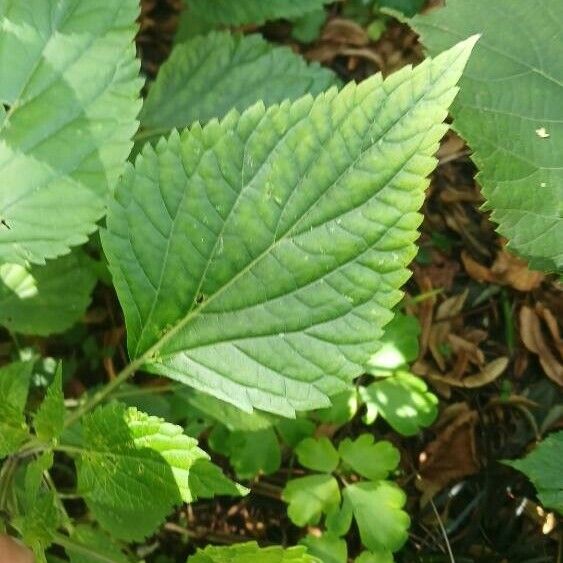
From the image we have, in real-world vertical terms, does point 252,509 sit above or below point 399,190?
below

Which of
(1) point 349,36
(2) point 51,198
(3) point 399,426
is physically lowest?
(3) point 399,426

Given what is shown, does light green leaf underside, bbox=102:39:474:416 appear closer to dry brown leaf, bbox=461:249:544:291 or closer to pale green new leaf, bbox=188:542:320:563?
pale green new leaf, bbox=188:542:320:563

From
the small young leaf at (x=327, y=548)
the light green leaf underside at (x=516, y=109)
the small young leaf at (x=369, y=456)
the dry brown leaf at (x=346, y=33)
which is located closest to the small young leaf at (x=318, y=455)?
the small young leaf at (x=369, y=456)

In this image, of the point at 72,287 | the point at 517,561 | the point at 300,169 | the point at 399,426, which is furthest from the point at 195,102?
the point at 517,561

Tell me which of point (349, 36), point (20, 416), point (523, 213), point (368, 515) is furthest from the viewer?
point (349, 36)

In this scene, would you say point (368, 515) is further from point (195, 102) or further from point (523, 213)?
point (195, 102)

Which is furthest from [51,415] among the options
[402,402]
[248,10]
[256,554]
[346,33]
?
[346,33]

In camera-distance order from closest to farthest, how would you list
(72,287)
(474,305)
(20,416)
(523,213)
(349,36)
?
(20,416)
(523,213)
(72,287)
(474,305)
(349,36)

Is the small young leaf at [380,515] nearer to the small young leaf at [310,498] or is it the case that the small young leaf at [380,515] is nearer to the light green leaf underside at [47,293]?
the small young leaf at [310,498]
